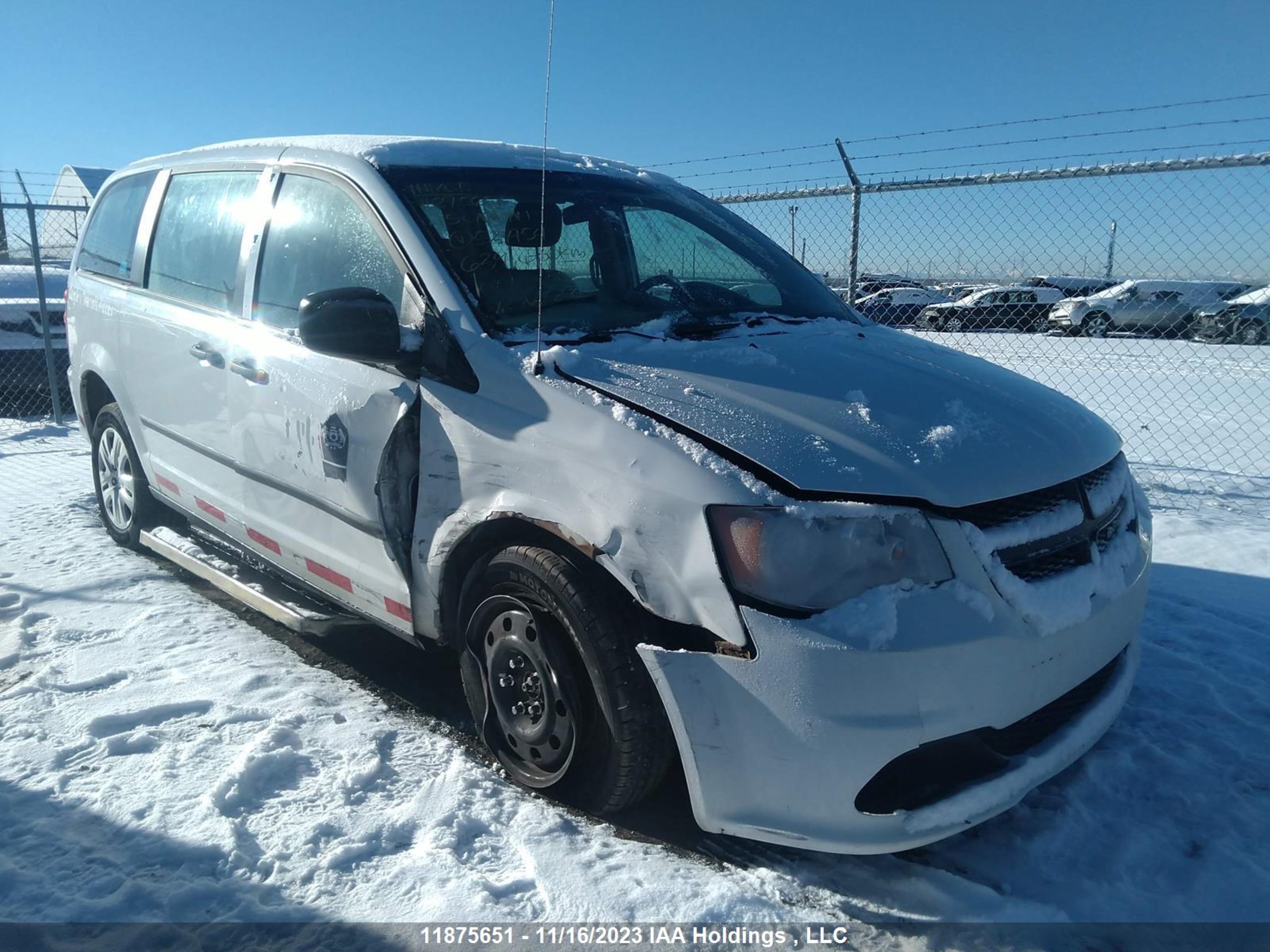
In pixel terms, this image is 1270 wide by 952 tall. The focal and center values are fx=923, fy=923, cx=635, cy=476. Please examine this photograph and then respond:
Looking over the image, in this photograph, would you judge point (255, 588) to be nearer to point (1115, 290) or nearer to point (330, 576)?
point (330, 576)

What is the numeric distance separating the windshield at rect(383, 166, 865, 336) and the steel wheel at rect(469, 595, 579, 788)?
0.83 meters

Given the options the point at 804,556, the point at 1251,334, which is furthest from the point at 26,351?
the point at 1251,334

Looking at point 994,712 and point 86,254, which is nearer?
point 994,712

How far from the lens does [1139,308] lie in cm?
1633

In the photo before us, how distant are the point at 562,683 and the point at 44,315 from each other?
27.2 feet

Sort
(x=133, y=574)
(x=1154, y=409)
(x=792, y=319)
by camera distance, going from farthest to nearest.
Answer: (x=1154, y=409) → (x=133, y=574) → (x=792, y=319)

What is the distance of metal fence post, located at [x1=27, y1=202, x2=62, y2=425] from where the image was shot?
27.2 feet

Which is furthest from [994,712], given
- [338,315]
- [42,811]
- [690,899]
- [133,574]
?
[133,574]

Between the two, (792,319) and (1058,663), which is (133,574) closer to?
(792,319)

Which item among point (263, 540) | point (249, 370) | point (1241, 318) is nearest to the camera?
point (249, 370)

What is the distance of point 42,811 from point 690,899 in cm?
179

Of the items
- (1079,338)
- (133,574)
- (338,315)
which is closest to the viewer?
(338,315)

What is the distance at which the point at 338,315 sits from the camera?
259 cm

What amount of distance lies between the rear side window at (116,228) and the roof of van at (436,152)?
3.15ft
